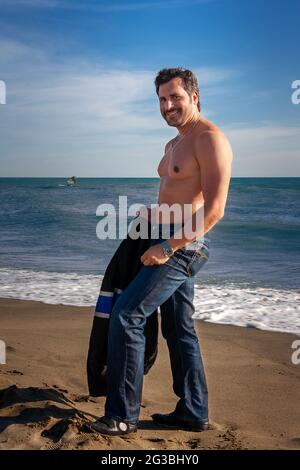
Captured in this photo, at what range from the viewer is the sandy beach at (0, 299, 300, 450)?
10.2 feet

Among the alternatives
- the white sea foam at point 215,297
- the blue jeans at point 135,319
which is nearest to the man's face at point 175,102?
the blue jeans at point 135,319

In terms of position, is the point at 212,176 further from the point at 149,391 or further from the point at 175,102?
the point at 149,391

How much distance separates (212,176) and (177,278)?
618mm

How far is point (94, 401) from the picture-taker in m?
3.88

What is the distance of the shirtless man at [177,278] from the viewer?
3.09 meters

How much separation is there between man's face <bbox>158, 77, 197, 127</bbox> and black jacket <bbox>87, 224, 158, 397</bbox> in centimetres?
77

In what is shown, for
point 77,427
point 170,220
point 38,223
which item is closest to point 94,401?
point 77,427

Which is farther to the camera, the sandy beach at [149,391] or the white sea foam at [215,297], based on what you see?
the white sea foam at [215,297]

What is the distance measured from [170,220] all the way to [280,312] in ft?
13.2

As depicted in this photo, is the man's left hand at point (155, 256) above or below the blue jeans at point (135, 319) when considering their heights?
above

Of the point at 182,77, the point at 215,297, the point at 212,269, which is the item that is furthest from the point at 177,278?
the point at 212,269

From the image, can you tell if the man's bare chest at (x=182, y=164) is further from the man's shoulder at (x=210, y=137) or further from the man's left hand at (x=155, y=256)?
the man's left hand at (x=155, y=256)

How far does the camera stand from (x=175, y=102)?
3324 mm
